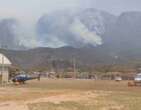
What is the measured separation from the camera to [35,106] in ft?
95.1

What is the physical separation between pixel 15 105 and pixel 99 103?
5736 millimetres

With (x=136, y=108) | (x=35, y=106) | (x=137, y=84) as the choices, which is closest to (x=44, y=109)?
(x=35, y=106)

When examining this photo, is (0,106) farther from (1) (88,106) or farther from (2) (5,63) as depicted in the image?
(2) (5,63)

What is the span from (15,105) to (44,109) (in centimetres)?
270

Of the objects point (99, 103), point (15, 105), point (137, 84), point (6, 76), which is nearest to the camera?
point (15, 105)

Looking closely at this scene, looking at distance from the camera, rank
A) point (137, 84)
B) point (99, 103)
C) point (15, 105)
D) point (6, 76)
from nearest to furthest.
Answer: point (15, 105)
point (99, 103)
point (137, 84)
point (6, 76)

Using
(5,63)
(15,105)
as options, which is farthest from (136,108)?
(5,63)

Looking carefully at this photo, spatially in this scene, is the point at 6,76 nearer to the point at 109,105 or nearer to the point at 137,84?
the point at 137,84

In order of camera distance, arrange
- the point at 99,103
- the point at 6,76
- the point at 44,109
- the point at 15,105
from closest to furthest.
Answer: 1. the point at 44,109
2. the point at 15,105
3. the point at 99,103
4. the point at 6,76

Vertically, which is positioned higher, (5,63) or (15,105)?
(5,63)

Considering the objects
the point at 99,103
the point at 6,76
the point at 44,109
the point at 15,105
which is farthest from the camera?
the point at 6,76

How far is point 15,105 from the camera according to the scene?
1164 inches

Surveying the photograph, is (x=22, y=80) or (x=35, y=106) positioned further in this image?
(x=22, y=80)

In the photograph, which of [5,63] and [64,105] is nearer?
[64,105]
